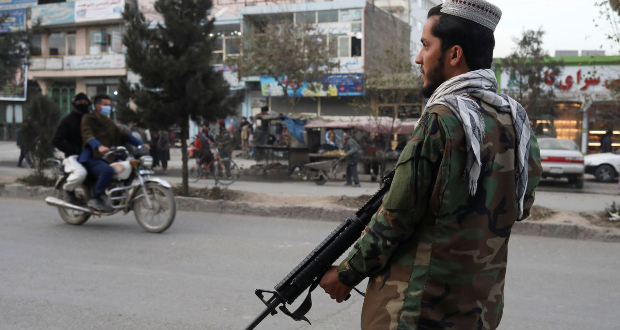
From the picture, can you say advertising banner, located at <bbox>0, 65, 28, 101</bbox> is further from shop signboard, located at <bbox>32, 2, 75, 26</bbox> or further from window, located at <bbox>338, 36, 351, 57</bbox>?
window, located at <bbox>338, 36, 351, 57</bbox>

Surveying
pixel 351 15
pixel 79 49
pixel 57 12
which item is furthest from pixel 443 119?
pixel 57 12

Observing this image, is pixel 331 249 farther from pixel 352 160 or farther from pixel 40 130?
pixel 352 160

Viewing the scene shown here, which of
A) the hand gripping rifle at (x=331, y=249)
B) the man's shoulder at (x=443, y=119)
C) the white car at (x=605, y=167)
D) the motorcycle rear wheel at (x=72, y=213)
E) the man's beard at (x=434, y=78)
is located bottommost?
the white car at (x=605, y=167)

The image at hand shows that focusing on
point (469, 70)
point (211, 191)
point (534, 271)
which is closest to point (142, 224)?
point (211, 191)

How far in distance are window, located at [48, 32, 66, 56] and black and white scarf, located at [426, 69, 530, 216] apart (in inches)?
1712

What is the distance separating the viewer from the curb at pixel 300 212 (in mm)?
8844

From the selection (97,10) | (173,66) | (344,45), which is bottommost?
(173,66)

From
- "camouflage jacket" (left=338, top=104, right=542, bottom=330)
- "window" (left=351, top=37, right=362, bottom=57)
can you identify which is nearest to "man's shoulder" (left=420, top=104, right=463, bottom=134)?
"camouflage jacket" (left=338, top=104, right=542, bottom=330)

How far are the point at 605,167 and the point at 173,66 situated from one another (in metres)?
15.7

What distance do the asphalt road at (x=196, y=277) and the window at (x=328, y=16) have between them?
92.8 feet

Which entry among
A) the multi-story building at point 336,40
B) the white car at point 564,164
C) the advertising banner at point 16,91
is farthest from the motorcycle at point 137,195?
the advertising banner at point 16,91

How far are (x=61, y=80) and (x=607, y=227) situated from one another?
39453 millimetres

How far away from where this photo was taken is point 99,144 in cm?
869

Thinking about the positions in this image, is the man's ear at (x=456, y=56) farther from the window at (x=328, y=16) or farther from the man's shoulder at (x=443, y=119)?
the window at (x=328, y=16)
